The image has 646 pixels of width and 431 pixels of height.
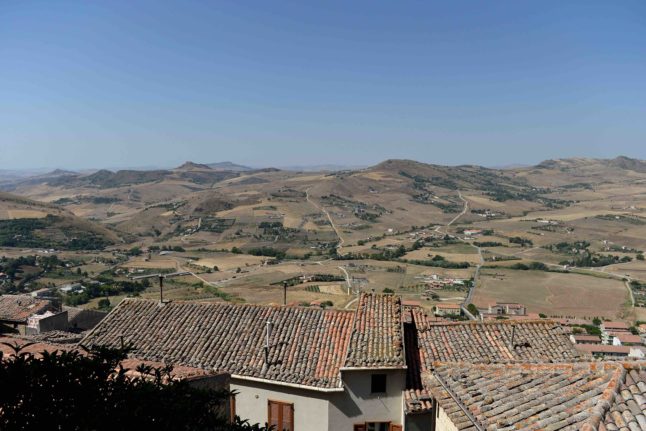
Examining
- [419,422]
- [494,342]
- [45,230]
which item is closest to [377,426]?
[419,422]

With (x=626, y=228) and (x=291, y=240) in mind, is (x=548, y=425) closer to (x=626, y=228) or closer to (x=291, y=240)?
(x=291, y=240)

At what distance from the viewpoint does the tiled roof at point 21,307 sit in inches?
1423

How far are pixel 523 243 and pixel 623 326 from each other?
80.9m

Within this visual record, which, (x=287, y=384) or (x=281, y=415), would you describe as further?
(x=281, y=415)

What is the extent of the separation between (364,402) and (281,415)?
2.58 metres

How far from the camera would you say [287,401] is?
15.7m

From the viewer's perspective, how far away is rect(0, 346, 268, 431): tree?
18.8ft

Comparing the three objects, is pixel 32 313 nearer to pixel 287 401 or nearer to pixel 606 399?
pixel 287 401

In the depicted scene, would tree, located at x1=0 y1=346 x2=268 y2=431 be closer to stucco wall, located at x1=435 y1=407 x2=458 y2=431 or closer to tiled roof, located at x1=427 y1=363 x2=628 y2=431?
tiled roof, located at x1=427 y1=363 x2=628 y2=431

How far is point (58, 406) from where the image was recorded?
19.5ft

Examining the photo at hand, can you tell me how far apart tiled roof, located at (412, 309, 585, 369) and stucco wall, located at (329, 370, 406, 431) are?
1406 mm

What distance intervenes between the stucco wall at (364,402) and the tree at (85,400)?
8.97 meters

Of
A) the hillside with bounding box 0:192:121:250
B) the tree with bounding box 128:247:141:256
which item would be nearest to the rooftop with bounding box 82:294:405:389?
the tree with bounding box 128:247:141:256

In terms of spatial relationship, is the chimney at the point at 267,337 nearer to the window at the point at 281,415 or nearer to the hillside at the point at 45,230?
the window at the point at 281,415
